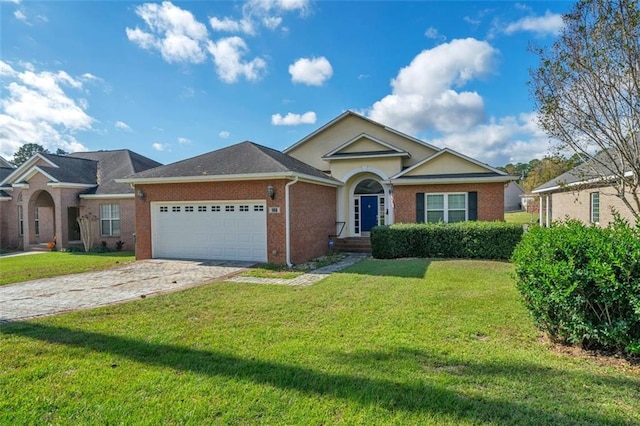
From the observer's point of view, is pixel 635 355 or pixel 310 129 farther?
pixel 310 129

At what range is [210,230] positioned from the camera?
44.7 feet

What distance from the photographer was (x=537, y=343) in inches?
196

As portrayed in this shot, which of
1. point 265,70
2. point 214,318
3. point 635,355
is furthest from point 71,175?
point 635,355

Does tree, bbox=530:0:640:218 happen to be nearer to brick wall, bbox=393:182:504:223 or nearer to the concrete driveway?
brick wall, bbox=393:182:504:223

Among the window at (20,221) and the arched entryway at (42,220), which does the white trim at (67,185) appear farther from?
the window at (20,221)

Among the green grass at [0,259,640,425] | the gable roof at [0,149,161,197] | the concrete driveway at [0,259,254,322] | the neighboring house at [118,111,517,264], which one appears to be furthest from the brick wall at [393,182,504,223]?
the gable roof at [0,149,161,197]

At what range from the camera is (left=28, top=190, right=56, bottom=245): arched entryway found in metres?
20.7

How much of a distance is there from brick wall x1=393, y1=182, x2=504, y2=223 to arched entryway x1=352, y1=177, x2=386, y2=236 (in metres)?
1.72

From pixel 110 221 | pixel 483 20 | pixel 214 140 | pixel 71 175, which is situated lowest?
pixel 110 221

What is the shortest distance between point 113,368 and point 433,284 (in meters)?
7.17

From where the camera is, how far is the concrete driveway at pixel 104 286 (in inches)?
286

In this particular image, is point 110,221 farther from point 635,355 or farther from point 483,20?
point 635,355

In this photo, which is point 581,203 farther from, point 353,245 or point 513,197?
point 513,197

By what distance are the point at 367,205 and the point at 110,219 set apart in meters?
14.5
